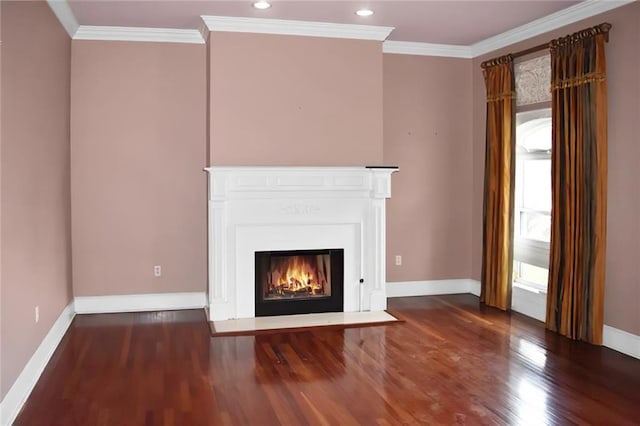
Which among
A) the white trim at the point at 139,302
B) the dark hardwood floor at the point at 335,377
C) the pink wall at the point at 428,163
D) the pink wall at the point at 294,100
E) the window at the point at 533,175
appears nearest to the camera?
the dark hardwood floor at the point at 335,377

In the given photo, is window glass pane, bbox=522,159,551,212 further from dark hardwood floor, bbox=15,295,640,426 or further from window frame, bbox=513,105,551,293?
dark hardwood floor, bbox=15,295,640,426

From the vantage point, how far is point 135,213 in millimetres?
5961

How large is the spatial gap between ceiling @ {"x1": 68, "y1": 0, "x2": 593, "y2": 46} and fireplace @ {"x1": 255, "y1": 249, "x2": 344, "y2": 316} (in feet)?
6.89

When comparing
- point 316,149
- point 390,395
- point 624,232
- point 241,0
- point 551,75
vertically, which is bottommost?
point 390,395

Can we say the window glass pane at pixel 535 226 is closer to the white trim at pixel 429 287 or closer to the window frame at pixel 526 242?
the window frame at pixel 526 242

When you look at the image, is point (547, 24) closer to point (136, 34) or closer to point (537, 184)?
point (537, 184)

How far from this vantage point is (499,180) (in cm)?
600

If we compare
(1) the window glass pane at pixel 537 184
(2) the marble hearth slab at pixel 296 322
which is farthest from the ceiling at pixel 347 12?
(2) the marble hearth slab at pixel 296 322

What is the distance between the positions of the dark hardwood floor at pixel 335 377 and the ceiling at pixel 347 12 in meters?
2.66

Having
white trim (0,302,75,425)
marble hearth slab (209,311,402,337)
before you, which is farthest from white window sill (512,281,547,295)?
white trim (0,302,75,425)

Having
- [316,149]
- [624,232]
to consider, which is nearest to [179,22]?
[316,149]

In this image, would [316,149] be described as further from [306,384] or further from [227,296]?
[306,384]

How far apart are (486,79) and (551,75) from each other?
1.05 metres

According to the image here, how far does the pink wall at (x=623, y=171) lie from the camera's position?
4539 millimetres
